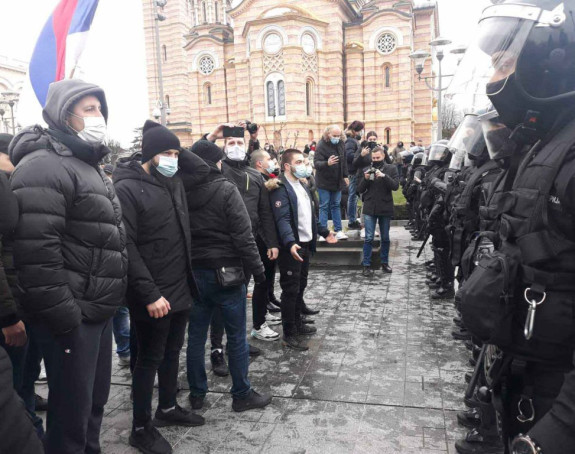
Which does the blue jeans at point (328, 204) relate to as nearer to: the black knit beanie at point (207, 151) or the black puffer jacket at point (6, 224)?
the black knit beanie at point (207, 151)

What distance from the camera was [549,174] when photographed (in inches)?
64.2

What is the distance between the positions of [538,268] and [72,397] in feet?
7.48

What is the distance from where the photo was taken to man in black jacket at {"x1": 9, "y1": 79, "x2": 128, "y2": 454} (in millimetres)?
2254

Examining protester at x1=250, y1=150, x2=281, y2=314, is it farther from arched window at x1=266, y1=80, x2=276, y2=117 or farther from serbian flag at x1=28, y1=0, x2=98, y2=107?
arched window at x1=266, y1=80, x2=276, y2=117

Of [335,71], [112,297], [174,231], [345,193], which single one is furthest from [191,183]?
[335,71]

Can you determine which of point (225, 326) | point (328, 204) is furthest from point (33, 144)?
point (328, 204)

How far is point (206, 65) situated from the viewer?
39.5 meters

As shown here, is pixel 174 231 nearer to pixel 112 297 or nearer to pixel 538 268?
pixel 112 297

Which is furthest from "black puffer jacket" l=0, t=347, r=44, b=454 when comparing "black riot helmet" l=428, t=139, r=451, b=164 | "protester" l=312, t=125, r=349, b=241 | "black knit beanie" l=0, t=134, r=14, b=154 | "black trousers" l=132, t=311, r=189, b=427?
"protester" l=312, t=125, r=349, b=241

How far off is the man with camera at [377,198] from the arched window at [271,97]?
93.7 ft

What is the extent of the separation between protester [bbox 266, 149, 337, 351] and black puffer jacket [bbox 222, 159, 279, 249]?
0.08 m

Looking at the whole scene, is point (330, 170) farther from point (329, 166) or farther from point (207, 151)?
point (207, 151)

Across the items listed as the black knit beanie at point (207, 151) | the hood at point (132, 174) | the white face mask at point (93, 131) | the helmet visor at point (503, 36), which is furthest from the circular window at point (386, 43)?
the white face mask at point (93, 131)

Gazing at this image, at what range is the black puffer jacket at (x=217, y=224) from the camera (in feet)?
11.7
